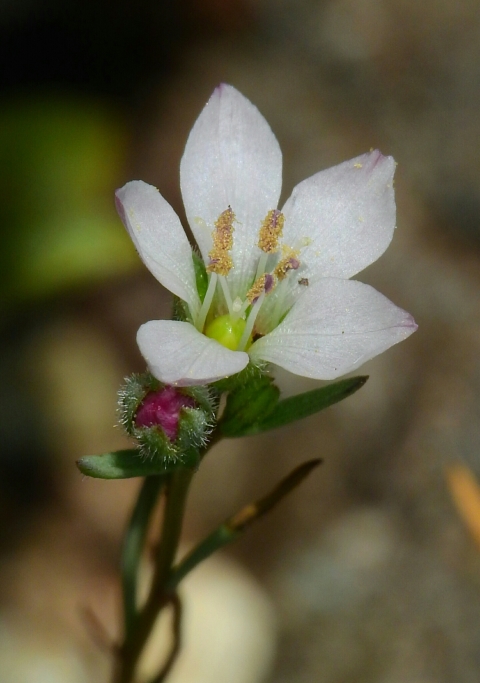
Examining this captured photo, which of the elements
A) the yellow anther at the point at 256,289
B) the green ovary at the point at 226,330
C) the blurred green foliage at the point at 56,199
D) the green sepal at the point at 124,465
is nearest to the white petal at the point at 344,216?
the yellow anther at the point at 256,289

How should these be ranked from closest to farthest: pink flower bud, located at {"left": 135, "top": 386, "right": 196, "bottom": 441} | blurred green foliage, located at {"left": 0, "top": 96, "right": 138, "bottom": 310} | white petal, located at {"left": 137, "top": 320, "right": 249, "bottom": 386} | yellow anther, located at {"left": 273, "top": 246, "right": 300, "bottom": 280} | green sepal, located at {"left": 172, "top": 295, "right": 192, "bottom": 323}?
1. white petal, located at {"left": 137, "top": 320, "right": 249, "bottom": 386}
2. pink flower bud, located at {"left": 135, "top": 386, "right": 196, "bottom": 441}
3. green sepal, located at {"left": 172, "top": 295, "right": 192, "bottom": 323}
4. yellow anther, located at {"left": 273, "top": 246, "right": 300, "bottom": 280}
5. blurred green foliage, located at {"left": 0, "top": 96, "right": 138, "bottom": 310}

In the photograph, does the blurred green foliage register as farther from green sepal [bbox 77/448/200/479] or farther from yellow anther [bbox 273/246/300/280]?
green sepal [bbox 77/448/200/479]

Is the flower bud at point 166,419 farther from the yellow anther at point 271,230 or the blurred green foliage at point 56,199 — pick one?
the blurred green foliage at point 56,199

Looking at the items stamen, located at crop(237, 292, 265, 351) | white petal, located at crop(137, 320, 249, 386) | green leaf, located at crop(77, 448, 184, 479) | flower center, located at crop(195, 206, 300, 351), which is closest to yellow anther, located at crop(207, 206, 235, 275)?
flower center, located at crop(195, 206, 300, 351)

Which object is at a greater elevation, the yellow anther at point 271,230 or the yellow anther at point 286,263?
the yellow anther at point 271,230

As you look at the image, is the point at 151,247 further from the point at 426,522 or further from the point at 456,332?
the point at 456,332

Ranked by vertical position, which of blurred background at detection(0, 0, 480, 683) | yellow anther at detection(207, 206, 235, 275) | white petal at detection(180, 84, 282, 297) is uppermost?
white petal at detection(180, 84, 282, 297)

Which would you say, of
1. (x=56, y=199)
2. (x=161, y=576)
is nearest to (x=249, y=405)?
(x=161, y=576)
